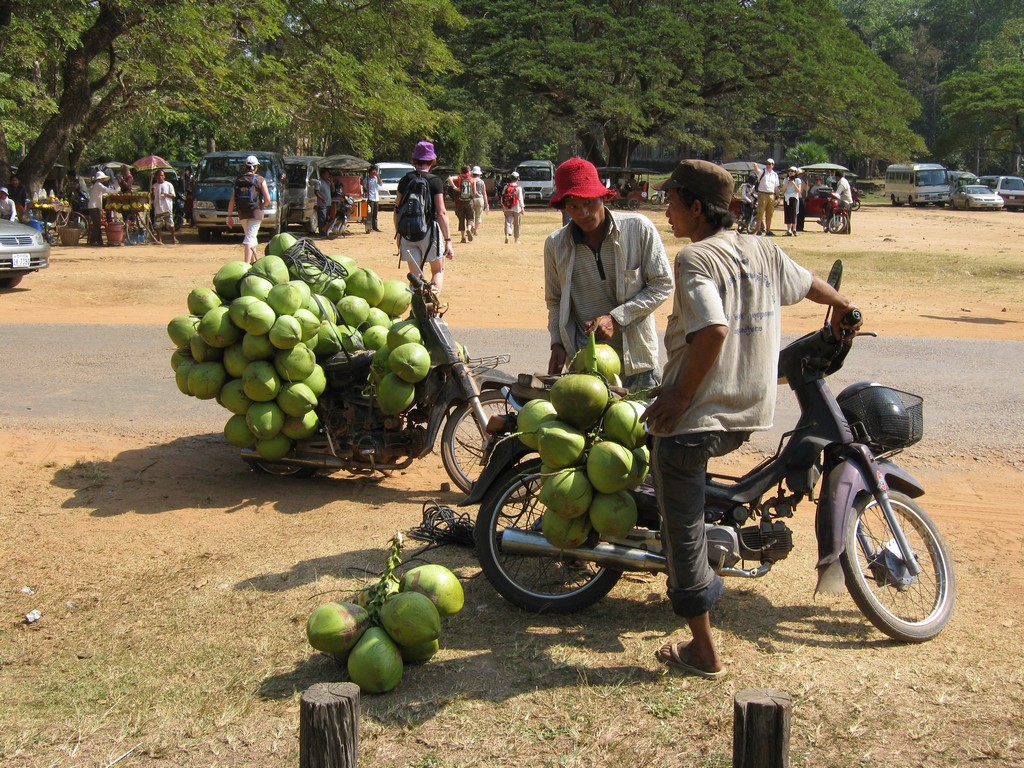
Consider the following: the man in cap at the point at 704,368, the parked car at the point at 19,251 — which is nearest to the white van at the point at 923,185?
the parked car at the point at 19,251

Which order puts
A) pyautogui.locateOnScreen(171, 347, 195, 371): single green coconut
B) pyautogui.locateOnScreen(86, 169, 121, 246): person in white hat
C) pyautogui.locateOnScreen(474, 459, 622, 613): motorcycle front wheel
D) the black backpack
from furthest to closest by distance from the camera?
1. pyautogui.locateOnScreen(86, 169, 121, 246): person in white hat
2. the black backpack
3. pyautogui.locateOnScreen(171, 347, 195, 371): single green coconut
4. pyautogui.locateOnScreen(474, 459, 622, 613): motorcycle front wheel

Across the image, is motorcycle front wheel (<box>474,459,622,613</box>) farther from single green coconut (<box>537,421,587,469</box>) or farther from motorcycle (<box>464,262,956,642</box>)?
single green coconut (<box>537,421,587,469</box>)

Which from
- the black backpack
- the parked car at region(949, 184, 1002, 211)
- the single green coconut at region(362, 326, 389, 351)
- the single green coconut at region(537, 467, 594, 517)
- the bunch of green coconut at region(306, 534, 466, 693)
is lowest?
the bunch of green coconut at region(306, 534, 466, 693)

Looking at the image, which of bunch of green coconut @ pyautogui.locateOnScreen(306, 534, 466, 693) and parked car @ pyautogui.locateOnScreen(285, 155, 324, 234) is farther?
parked car @ pyautogui.locateOnScreen(285, 155, 324, 234)

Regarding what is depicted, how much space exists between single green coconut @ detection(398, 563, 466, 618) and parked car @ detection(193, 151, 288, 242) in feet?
64.1

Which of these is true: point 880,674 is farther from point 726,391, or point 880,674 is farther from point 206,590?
point 206,590

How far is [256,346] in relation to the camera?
19.0 feet

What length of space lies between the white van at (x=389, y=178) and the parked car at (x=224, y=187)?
37.3ft

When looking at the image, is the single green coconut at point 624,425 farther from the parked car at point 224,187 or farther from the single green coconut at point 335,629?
the parked car at point 224,187

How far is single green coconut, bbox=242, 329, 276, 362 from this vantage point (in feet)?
19.0

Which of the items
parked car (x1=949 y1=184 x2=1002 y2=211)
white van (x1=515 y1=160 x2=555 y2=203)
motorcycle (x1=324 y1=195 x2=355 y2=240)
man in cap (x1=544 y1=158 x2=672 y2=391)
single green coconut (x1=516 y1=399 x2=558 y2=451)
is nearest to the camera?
single green coconut (x1=516 y1=399 x2=558 y2=451)

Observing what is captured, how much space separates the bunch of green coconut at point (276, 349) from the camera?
18.9 ft

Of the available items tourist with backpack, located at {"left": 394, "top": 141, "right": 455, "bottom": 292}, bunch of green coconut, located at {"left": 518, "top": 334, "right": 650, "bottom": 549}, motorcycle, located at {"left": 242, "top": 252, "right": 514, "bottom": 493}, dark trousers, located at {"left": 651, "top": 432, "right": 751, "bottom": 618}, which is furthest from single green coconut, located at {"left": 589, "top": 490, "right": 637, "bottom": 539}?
tourist with backpack, located at {"left": 394, "top": 141, "right": 455, "bottom": 292}

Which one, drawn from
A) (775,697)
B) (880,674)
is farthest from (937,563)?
(775,697)
